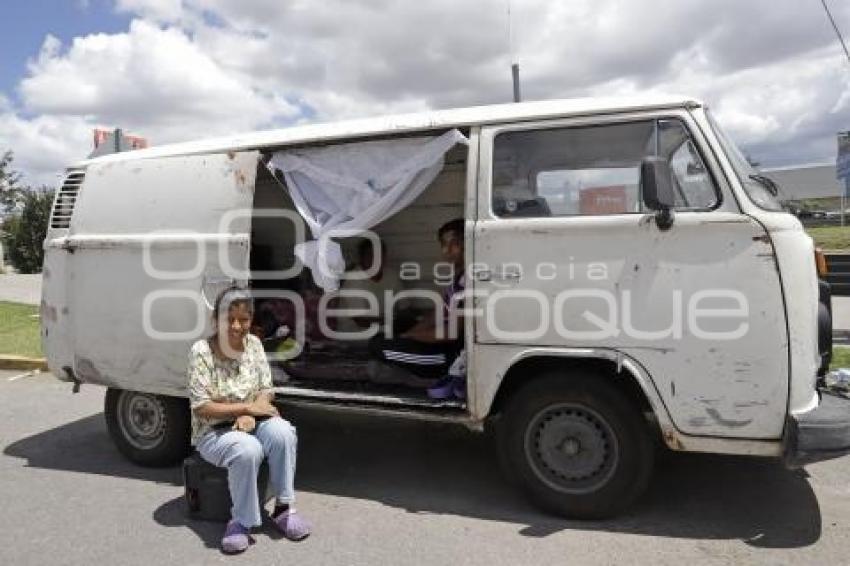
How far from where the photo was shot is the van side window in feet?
14.1

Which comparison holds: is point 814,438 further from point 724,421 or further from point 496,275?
point 496,275

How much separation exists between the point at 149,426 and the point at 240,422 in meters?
1.61

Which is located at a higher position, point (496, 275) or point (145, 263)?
point (145, 263)

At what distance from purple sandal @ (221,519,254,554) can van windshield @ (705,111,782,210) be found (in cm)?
327

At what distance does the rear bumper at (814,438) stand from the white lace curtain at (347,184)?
2.52 m

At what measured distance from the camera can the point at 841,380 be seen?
20.8 ft

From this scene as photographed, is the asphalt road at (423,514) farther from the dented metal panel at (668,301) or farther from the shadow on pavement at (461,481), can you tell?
the dented metal panel at (668,301)

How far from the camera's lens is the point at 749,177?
4461mm

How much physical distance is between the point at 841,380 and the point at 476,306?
137 inches

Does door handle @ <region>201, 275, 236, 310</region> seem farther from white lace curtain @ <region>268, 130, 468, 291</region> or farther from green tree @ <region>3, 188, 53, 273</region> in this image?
green tree @ <region>3, 188, 53, 273</region>

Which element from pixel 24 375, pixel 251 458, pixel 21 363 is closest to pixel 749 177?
pixel 251 458

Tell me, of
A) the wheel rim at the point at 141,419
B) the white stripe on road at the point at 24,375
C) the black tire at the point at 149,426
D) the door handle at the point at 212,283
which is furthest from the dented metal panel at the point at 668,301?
the white stripe on road at the point at 24,375

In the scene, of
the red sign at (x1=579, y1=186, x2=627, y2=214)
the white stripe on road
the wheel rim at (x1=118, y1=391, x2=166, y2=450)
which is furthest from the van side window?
the white stripe on road

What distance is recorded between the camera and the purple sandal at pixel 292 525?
14.8 feet
